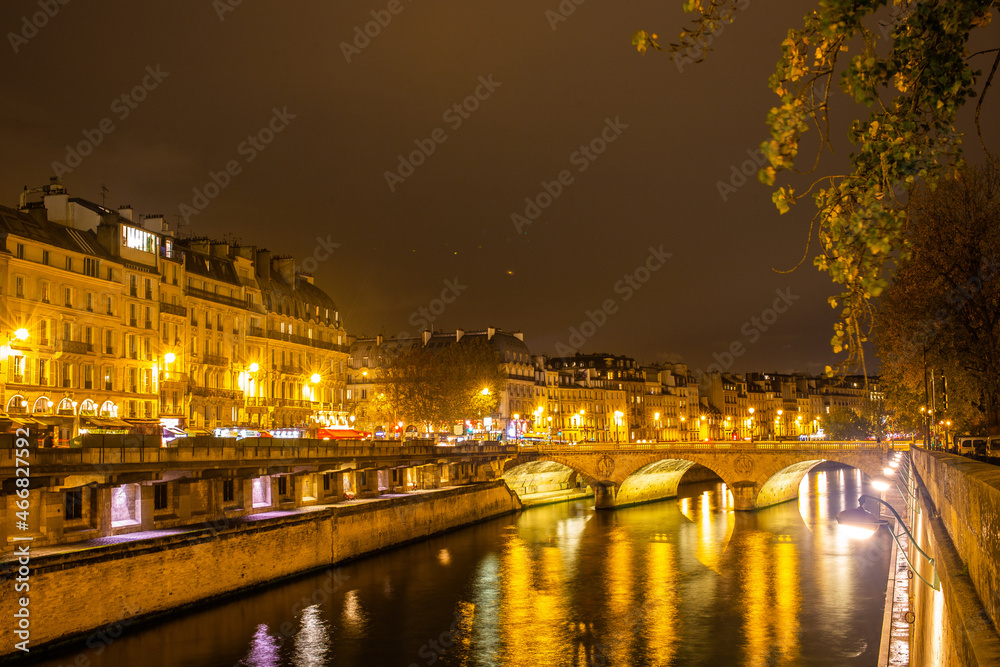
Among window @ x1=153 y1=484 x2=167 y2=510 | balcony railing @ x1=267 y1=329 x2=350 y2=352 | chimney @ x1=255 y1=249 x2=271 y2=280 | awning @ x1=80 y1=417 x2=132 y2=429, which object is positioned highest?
chimney @ x1=255 y1=249 x2=271 y2=280

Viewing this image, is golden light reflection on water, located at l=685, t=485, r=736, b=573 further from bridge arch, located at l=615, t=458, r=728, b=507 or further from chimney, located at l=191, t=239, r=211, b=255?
chimney, located at l=191, t=239, r=211, b=255

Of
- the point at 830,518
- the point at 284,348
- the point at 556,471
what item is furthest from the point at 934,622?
the point at 556,471

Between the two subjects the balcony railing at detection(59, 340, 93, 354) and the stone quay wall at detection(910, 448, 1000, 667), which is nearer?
the stone quay wall at detection(910, 448, 1000, 667)

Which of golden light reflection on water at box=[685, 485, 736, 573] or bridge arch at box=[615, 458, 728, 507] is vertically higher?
bridge arch at box=[615, 458, 728, 507]

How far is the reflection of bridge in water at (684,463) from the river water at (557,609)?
1529 cm

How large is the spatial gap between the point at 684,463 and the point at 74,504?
66319mm

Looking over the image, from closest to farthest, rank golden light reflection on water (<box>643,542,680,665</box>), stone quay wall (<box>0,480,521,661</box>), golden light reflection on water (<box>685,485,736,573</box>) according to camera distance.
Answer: stone quay wall (<box>0,480,521,661</box>)
golden light reflection on water (<box>643,542,680,665</box>)
golden light reflection on water (<box>685,485,736,573</box>)

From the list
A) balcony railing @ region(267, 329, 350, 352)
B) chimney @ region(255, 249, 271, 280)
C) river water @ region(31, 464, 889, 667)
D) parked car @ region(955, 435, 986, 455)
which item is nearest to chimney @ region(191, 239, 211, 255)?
chimney @ region(255, 249, 271, 280)

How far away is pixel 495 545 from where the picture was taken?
186ft

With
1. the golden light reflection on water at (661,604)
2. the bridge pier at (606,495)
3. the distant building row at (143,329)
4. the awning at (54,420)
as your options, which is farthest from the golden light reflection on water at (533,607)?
the bridge pier at (606,495)

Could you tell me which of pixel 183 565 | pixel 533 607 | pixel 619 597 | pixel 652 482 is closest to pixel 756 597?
pixel 619 597

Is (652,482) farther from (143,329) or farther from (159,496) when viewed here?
(159,496)

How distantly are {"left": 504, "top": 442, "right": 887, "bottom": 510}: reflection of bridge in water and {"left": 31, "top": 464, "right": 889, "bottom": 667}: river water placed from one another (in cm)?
1529

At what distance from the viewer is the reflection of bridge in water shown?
74.9 metres
